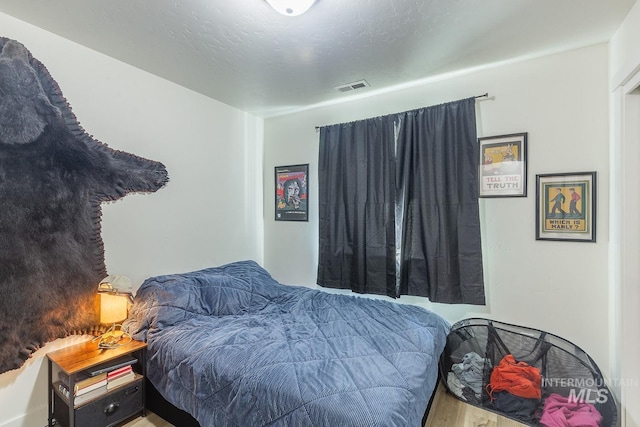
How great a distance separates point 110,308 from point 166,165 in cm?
122

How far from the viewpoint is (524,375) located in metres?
1.93

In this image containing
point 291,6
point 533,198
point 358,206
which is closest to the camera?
point 291,6

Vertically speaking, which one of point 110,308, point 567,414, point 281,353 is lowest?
point 567,414

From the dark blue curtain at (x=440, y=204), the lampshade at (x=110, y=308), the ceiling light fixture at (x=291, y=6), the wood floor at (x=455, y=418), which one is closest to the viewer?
the ceiling light fixture at (x=291, y=6)

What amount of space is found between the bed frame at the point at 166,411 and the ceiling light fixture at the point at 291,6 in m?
2.33

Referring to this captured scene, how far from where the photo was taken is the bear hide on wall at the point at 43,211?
1.70 m

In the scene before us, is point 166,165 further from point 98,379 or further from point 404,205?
point 404,205

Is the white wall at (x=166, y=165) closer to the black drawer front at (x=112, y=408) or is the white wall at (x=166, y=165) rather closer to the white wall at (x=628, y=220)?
the black drawer front at (x=112, y=408)

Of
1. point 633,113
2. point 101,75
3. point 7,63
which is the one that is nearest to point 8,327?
point 7,63

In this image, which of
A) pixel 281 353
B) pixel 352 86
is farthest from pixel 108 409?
pixel 352 86

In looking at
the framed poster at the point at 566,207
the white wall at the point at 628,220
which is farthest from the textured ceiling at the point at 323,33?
the framed poster at the point at 566,207

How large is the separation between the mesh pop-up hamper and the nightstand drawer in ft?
7.05

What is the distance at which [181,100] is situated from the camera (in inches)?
105

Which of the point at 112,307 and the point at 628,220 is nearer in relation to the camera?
the point at 628,220
